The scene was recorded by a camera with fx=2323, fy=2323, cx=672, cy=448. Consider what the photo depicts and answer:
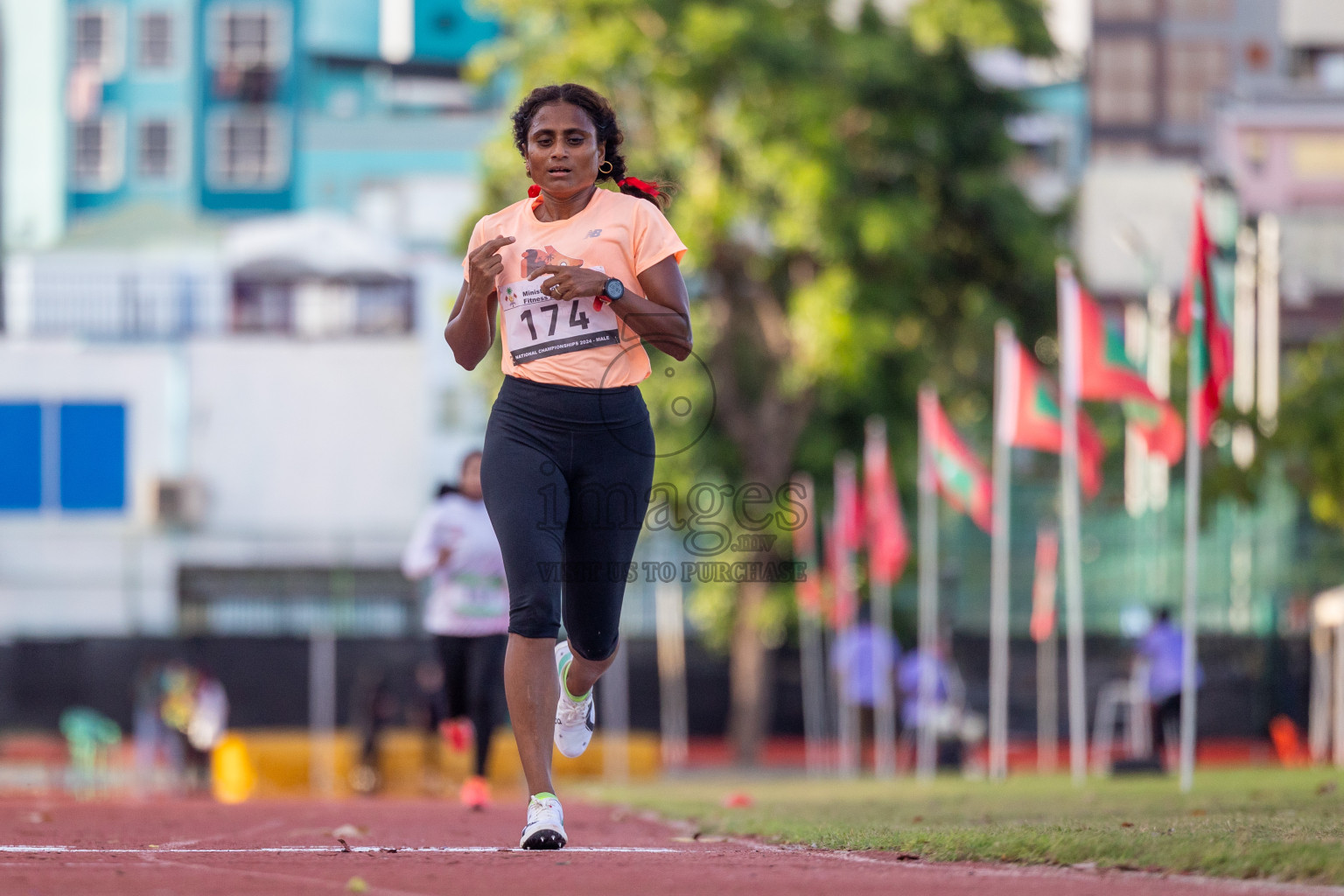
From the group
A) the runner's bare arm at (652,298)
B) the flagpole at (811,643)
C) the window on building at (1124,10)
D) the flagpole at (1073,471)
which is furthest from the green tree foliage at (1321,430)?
the window on building at (1124,10)

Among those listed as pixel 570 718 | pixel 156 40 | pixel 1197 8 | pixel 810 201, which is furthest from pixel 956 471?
pixel 1197 8

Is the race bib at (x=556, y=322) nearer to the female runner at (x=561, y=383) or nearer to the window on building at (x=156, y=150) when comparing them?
the female runner at (x=561, y=383)

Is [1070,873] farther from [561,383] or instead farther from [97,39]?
[97,39]

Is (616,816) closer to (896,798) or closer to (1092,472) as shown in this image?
(896,798)

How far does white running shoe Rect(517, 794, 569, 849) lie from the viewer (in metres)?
6.35

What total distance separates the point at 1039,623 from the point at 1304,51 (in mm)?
47499

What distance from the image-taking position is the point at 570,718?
7.21 meters

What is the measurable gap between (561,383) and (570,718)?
3.83ft

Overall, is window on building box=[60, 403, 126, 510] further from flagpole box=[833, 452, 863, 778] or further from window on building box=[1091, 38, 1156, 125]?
window on building box=[1091, 38, 1156, 125]

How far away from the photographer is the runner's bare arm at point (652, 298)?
644 cm

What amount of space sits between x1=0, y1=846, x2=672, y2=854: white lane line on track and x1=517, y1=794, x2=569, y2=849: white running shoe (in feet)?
0.10

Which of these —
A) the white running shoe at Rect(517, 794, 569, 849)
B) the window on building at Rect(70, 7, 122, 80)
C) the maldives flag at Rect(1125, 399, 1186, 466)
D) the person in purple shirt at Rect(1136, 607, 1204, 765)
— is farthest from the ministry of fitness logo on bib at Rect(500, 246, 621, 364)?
the window on building at Rect(70, 7, 122, 80)

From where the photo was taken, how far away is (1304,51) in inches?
2813

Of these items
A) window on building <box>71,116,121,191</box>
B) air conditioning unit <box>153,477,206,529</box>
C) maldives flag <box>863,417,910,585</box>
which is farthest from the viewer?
window on building <box>71,116,121,191</box>
